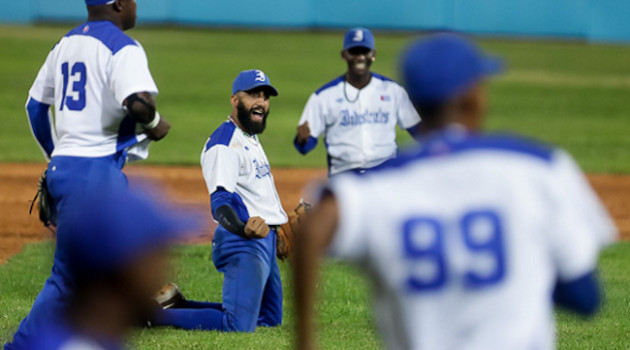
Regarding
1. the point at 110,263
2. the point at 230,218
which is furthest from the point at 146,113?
the point at 110,263

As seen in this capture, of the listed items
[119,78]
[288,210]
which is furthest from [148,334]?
Result: [288,210]

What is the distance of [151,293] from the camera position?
2.26 m

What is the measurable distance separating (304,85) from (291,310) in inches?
698

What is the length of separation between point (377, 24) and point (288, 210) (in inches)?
1114

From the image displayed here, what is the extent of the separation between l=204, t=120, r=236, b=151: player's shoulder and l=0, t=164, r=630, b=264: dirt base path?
3441mm

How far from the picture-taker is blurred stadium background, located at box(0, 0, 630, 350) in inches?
295

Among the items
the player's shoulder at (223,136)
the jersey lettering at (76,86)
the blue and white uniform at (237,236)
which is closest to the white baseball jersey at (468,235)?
the jersey lettering at (76,86)

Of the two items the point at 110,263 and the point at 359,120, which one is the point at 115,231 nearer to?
the point at 110,263

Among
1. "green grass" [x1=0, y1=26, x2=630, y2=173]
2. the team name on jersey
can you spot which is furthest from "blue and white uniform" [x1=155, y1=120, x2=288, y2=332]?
"green grass" [x1=0, y1=26, x2=630, y2=173]

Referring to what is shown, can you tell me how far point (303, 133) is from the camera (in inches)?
365

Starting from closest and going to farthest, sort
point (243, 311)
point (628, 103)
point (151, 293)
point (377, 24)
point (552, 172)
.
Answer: point (151, 293), point (552, 172), point (243, 311), point (628, 103), point (377, 24)

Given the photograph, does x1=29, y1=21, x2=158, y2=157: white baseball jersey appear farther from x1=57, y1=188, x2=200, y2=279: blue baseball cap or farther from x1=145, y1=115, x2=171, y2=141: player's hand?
x1=57, y1=188, x2=200, y2=279: blue baseball cap

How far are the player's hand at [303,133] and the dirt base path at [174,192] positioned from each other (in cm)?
142

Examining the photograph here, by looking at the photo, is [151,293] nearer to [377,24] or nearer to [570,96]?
[570,96]
